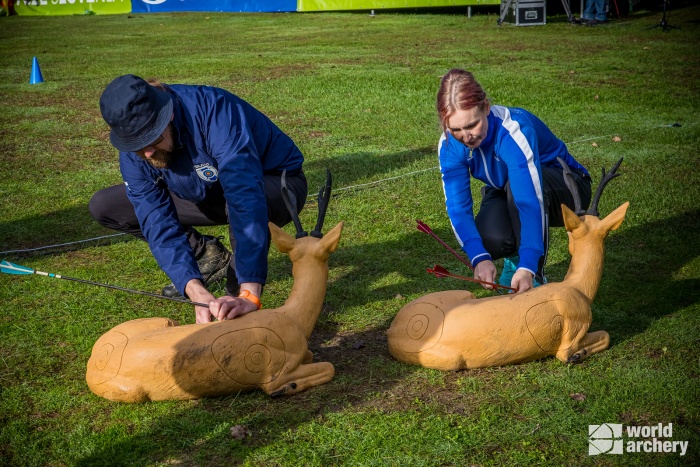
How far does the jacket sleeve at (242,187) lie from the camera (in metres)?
3.49

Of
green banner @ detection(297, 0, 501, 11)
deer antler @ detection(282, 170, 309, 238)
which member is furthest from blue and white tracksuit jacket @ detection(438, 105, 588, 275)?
green banner @ detection(297, 0, 501, 11)

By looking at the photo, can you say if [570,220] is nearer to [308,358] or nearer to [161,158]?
[308,358]

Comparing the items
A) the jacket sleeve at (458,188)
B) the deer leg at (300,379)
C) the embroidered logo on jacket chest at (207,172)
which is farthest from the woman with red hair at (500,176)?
the embroidered logo on jacket chest at (207,172)

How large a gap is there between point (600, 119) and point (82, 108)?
7.19 metres

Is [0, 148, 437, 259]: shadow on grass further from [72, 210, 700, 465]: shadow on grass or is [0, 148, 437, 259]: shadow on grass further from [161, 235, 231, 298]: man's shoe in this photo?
[72, 210, 700, 465]: shadow on grass

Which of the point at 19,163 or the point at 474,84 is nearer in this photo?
the point at 474,84

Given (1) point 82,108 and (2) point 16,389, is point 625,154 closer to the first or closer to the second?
(2) point 16,389

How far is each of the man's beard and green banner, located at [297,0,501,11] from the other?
17.9 m

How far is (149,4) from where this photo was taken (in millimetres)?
23234

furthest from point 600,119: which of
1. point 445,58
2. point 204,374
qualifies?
point 204,374

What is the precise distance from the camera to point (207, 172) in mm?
3898

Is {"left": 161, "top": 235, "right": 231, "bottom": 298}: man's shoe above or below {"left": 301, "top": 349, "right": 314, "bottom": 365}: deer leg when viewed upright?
above

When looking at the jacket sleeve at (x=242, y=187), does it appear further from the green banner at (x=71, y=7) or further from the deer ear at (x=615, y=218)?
the green banner at (x=71, y=7)

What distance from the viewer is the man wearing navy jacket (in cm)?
342
